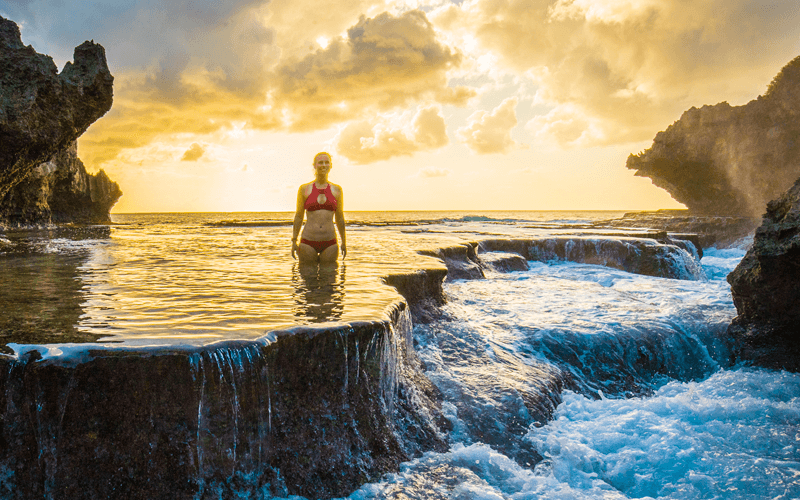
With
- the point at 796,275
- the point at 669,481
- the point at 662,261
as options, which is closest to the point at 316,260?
the point at 669,481

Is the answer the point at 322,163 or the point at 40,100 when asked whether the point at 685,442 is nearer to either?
the point at 322,163

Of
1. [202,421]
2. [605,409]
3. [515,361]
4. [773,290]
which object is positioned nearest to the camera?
[202,421]

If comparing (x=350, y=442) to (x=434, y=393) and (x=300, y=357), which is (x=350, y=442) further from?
(x=434, y=393)

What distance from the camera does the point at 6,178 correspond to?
36.3 ft

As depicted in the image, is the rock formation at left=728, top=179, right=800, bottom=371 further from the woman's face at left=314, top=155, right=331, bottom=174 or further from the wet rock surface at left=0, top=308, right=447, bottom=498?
the woman's face at left=314, top=155, right=331, bottom=174

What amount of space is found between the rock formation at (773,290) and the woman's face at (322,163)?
7417 millimetres

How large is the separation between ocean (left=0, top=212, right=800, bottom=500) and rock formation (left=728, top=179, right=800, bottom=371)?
364mm

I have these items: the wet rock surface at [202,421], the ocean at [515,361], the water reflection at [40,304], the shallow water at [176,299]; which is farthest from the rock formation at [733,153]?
the water reflection at [40,304]

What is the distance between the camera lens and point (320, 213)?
25.5 feet

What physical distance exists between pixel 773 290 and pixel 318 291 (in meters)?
7.40

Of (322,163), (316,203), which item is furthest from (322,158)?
(316,203)

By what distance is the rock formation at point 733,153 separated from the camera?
35.0 metres

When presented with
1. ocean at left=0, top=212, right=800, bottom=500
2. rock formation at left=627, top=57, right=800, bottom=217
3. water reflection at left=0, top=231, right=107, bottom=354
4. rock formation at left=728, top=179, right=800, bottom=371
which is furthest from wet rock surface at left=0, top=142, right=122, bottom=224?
rock formation at left=627, top=57, right=800, bottom=217

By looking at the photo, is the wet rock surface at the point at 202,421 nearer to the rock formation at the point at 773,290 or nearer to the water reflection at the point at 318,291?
the water reflection at the point at 318,291
